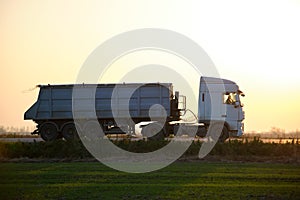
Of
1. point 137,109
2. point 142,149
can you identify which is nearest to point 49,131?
point 137,109

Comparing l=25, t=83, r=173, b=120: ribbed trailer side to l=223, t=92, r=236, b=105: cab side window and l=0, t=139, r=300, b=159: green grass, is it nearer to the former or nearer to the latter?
l=223, t=92, r=236, b=105: cab side window

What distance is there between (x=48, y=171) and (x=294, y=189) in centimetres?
1075

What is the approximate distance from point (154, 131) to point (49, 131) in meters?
7.79

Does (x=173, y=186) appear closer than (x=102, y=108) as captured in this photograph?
Yes

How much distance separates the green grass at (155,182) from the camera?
18.4 meters

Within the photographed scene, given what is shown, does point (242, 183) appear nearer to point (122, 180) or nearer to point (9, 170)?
point (122, 180)

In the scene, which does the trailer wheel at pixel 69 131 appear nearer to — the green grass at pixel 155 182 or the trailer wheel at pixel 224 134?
the trailer wheel at pixel 224 134

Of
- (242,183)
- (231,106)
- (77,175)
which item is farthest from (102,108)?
(242,183)

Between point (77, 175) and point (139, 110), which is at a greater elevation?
point (139, 110)

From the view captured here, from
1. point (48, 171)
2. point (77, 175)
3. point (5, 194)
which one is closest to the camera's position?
point (5, 194)

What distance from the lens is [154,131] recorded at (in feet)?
135

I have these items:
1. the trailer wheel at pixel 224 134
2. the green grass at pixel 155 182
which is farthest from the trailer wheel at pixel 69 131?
the green grass at pixel 155 182

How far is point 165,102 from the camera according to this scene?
137ft

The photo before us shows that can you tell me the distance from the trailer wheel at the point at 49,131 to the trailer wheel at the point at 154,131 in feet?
21.6
